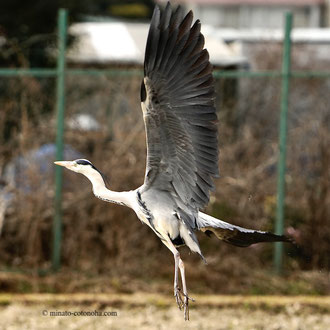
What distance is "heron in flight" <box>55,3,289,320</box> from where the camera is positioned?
15.6 feet

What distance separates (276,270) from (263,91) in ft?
6.16

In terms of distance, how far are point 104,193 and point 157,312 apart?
14.1ft

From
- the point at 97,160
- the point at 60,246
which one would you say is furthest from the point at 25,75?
the point at 60,246

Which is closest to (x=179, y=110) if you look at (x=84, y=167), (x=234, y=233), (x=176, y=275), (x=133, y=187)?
(x=84, y=167)

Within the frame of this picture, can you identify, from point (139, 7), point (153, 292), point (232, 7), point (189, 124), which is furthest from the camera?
point (232, 7)

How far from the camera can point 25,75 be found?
31.6 feet

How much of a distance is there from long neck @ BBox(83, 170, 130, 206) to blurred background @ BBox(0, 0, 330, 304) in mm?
4536

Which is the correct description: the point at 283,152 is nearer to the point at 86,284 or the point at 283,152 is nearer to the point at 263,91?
the point at 263,91

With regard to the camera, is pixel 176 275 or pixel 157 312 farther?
pixel 157 312

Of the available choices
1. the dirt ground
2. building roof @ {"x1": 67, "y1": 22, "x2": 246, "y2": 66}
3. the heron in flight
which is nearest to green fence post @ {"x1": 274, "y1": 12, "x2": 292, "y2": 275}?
the dirt ground

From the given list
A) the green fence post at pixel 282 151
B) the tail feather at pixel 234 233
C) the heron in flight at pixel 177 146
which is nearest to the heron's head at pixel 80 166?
the heron in flight at pixel 177 146

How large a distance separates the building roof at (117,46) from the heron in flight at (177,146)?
20.6 feet

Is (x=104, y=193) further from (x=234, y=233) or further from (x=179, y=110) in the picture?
(x=234, y=233)

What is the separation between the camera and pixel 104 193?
4742mm
